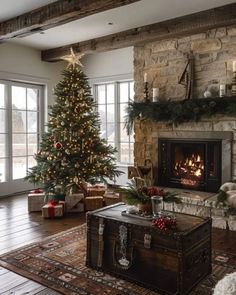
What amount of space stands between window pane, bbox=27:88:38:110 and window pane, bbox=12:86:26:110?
0.11 m

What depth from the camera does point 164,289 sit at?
234 cm

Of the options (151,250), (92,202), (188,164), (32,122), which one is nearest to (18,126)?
(32,122)

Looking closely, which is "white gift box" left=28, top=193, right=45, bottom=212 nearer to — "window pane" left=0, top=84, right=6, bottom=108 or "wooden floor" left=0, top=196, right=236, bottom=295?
"wooden floor" left=0, top=196, right=236, bottom=295

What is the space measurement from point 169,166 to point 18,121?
3.11 meters

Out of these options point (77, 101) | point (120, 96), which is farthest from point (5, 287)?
point (120, 96)

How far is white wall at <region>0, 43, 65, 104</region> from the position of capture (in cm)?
573

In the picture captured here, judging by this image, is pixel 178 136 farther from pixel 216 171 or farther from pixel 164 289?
pixel 164 289

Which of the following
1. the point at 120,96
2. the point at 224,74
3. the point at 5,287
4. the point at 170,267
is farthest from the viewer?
the point at 120,96

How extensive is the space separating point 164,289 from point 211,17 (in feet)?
11.4

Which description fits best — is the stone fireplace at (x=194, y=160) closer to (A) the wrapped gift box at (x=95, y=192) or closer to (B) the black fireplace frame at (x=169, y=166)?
(B) the black fireplace frame at (x=169, y=166)

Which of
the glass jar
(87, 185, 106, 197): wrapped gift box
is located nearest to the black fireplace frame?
(87, 185, 106, 197): wrapped gift box

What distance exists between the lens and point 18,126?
6.07 m

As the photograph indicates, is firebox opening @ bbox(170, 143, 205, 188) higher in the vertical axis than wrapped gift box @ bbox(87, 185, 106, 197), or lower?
higher

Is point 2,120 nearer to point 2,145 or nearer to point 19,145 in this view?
point 2,145
